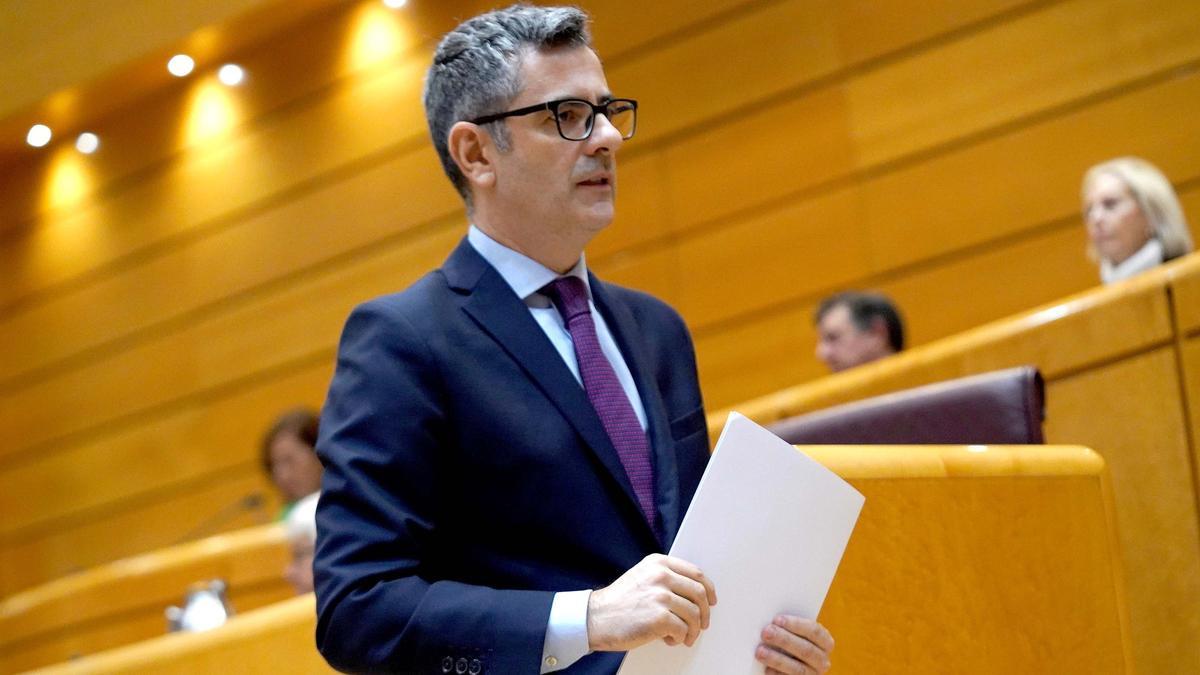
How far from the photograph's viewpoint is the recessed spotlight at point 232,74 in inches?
257

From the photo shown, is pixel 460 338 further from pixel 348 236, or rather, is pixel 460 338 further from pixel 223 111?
pixel 223 111

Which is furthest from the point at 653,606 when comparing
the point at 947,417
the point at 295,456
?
the point at 295,456

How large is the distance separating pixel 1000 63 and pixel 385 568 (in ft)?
12.5

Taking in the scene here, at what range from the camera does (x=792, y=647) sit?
1.33 metres

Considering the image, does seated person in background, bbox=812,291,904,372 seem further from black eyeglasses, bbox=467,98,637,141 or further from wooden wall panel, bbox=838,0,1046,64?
black eyeglasses, bbox=467,98,637,141

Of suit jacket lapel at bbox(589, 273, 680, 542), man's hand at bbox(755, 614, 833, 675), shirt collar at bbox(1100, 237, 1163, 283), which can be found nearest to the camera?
man's hand at bbox(755, 614, 833, 675)

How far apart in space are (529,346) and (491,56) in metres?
0.32

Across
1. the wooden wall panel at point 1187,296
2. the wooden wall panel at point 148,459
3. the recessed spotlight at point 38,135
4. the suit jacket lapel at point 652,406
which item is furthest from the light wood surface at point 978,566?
the recessed spotlight at point 38,135

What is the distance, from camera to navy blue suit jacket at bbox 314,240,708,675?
4.17ft

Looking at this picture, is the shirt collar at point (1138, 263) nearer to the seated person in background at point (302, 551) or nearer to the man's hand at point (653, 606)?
the seated person in background at point (302, 551)

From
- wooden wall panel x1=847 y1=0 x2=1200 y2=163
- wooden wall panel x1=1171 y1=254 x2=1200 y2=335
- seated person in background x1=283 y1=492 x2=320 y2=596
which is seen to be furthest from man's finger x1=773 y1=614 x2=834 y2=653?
wooden wall panel x1=847 y1=0 x2=1200 y2=163

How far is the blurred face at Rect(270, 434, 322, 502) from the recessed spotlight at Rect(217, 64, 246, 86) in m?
2.80

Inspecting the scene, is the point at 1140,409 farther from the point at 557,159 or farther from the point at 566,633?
the point at 566,633

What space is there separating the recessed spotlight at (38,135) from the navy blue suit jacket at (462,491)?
619 centimetres
